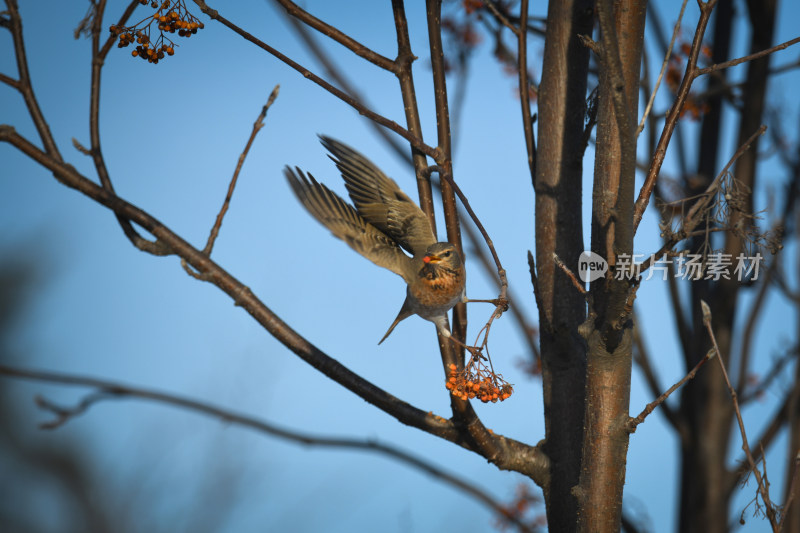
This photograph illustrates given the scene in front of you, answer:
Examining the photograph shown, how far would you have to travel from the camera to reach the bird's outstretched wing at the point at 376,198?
2674 millimetres

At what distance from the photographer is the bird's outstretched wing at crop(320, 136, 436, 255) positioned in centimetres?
267

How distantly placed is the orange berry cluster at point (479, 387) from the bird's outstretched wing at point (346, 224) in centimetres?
66

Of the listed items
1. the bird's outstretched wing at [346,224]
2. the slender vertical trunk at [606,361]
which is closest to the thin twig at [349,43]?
the bird's outstretched wing at [346,224]

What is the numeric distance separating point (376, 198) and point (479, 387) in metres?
0.96

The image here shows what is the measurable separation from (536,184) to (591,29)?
0.67 m

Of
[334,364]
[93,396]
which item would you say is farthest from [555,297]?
[93,396]

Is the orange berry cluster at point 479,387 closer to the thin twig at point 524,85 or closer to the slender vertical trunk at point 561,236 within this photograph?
the slender vertical trunk at point 561,236

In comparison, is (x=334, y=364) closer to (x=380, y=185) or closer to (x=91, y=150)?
(x=380, y=185)

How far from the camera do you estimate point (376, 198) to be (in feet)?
9.00

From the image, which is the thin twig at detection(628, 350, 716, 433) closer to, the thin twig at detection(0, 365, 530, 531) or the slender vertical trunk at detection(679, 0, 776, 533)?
the thin twig at detection(0, 365, 530, 531)

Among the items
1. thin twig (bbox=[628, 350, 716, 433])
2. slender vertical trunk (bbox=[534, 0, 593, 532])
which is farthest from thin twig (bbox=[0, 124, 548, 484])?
thin twig (bbox=[628, 350, 716, 433])

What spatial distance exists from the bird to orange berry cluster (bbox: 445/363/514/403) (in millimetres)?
400

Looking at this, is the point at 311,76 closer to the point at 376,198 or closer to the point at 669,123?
the point at 376,198

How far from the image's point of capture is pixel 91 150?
2514 millimetres
